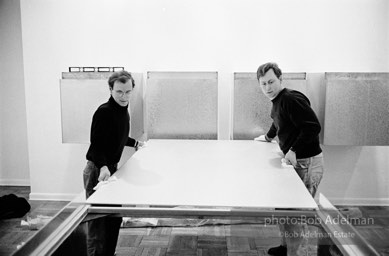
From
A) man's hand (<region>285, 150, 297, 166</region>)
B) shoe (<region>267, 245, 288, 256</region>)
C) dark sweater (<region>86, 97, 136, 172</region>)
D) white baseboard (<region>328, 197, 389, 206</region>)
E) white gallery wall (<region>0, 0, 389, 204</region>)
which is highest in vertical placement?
white gallery wall (<region>0, 0, 389, 204</region>)

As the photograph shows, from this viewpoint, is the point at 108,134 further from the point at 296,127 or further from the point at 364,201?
the point at 364,201

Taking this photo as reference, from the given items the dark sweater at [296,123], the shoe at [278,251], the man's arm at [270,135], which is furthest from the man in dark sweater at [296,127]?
the man's arm at [270,135]

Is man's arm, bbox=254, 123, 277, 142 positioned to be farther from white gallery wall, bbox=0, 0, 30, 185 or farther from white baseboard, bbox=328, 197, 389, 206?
white gallery wall, bbox=0, 0, 30, 185

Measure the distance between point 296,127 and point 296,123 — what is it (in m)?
0.09

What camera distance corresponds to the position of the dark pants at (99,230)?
220 centimetres

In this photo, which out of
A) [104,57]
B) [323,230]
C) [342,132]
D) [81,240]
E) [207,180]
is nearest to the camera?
[323,230]

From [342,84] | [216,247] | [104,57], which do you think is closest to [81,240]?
[216,247]

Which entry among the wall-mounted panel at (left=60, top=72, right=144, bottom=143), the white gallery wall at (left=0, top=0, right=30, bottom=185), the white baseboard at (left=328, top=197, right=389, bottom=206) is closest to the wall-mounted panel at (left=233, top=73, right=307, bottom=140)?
the wall-mounted panel at (left=60, top=72, right=144, bottom=143)

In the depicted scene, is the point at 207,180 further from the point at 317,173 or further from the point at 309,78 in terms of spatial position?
the point at 309,78

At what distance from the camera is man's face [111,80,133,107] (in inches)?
92.1

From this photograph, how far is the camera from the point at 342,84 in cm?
320

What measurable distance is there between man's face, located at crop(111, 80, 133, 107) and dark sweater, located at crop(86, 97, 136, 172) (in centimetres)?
3

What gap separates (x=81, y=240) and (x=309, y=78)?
2633 millimetres

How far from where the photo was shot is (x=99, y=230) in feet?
7.49
